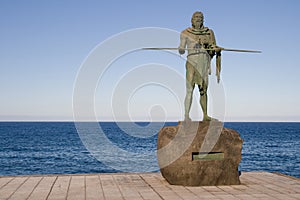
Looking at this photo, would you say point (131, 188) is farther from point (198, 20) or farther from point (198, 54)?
point (198, 20)

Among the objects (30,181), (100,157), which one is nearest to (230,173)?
(30,181)

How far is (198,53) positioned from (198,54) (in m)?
0.02

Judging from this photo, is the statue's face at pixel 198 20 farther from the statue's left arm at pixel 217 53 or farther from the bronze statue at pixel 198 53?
the statue's left arm at pixel 217 53

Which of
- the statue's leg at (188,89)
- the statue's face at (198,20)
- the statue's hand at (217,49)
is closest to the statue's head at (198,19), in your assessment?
the statue's face at (198,20)

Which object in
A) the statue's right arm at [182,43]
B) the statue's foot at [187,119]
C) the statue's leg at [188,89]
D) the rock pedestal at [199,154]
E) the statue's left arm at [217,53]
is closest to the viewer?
the rock pedestal at [199,154]

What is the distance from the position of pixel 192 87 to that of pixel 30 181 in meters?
3.81

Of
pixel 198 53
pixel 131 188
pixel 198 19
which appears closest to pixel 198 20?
pixel 198 19

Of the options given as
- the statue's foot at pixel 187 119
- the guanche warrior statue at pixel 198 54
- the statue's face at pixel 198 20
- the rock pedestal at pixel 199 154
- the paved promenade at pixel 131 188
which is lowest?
the paved promenade at pixel 131 188

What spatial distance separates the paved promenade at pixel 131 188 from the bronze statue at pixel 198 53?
161 centimetres

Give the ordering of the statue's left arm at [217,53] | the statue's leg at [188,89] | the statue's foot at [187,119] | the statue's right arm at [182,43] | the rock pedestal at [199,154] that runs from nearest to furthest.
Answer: the rock pedestal at [199,154] < the statue's foot at [187,119] < the statue's leg at [188,89] < the statue's right arm at [182,43] < the statue's left arm at [217,53]

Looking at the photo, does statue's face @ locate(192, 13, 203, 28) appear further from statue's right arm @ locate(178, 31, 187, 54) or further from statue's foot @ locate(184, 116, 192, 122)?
statue's foot @ locate(184, 116, 192, 122)

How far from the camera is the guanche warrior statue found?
8.88m

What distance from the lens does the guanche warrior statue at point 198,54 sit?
888 cm

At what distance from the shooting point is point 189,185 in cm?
832
